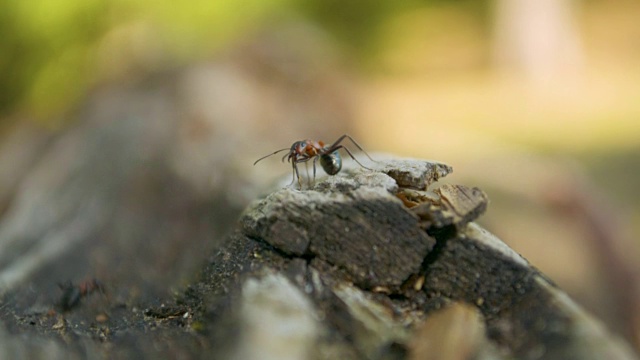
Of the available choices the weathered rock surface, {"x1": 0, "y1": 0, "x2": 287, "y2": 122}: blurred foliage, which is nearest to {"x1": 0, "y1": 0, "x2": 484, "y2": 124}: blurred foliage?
{"x1": 0, "y1": 0, "x2": 287, "y2": 122}: blurred foliage

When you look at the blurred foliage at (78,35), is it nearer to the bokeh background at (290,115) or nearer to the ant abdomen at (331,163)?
the bokeh background at (290,115)

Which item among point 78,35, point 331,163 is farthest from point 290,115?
point 78,35

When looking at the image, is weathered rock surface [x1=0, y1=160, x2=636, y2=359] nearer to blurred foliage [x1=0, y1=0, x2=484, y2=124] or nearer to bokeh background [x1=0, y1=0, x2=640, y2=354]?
bokeh background [x1=0, y1=0, x2=640, y2=354]

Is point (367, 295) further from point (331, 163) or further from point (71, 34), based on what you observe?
point (71, 34)

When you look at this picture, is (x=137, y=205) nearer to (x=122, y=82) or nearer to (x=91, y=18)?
(x=122, y=82)

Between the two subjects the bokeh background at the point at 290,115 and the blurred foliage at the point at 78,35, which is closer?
the bokeh background at the point at 290,115

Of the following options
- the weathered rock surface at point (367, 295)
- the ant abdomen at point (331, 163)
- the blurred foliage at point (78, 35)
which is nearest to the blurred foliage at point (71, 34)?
the blurred foliage at point (78, 35)
